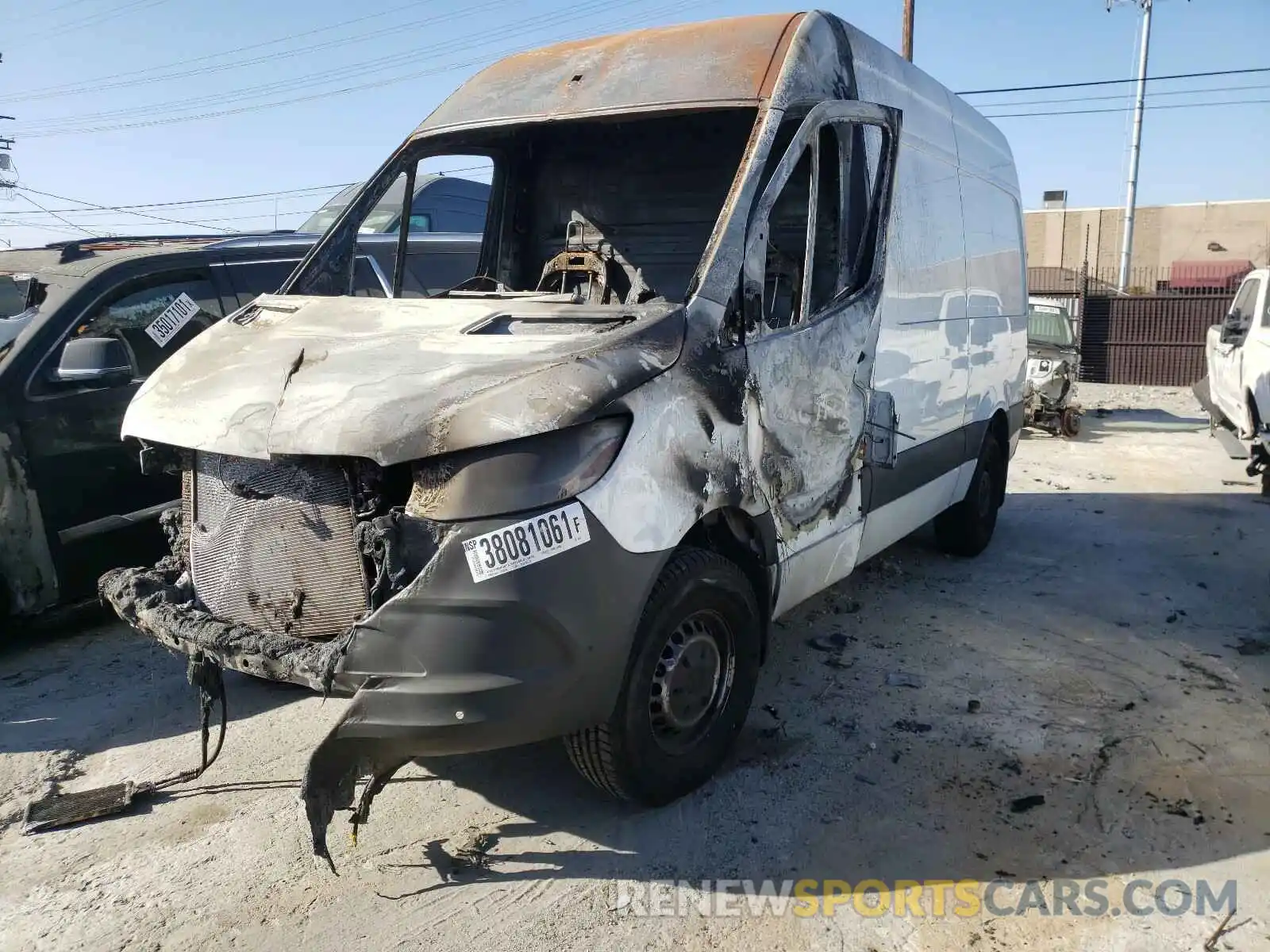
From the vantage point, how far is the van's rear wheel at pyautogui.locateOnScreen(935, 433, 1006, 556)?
650 cm

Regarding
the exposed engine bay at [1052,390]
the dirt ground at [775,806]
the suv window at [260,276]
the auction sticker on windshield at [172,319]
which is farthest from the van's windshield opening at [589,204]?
the exposed engine bay at [1052,390]

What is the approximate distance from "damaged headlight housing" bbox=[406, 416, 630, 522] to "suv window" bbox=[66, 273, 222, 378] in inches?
138

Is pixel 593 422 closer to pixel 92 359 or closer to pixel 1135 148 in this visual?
pixel 92 359

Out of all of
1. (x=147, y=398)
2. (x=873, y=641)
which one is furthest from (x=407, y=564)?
(x=873, y=641)

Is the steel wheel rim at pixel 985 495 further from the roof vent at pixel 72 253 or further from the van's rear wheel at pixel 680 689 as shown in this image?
the roof vent at pixel 72 253

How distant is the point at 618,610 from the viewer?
9.42 ft

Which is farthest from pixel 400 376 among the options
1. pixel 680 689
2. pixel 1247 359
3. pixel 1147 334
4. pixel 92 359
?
pixel 1147 334

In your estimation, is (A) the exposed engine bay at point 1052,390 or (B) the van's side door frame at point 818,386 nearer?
(B) the van's side door frame at point 818,386

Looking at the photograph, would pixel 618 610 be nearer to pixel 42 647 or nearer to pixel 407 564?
pixel 407 564

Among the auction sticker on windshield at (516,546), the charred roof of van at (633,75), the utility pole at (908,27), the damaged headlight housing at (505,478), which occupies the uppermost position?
the utility pole at (908,27)

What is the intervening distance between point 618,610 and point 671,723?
642 mm

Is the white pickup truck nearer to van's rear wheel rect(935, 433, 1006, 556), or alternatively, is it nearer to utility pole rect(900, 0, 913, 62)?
van's rear wheel rect(935, 433, 1006, 556)

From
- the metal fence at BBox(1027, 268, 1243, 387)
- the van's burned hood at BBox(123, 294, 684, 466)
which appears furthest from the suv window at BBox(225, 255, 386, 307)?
the metal fence at BBox(1027, 268, 1243, 387)

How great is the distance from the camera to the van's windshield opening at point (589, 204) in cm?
452
